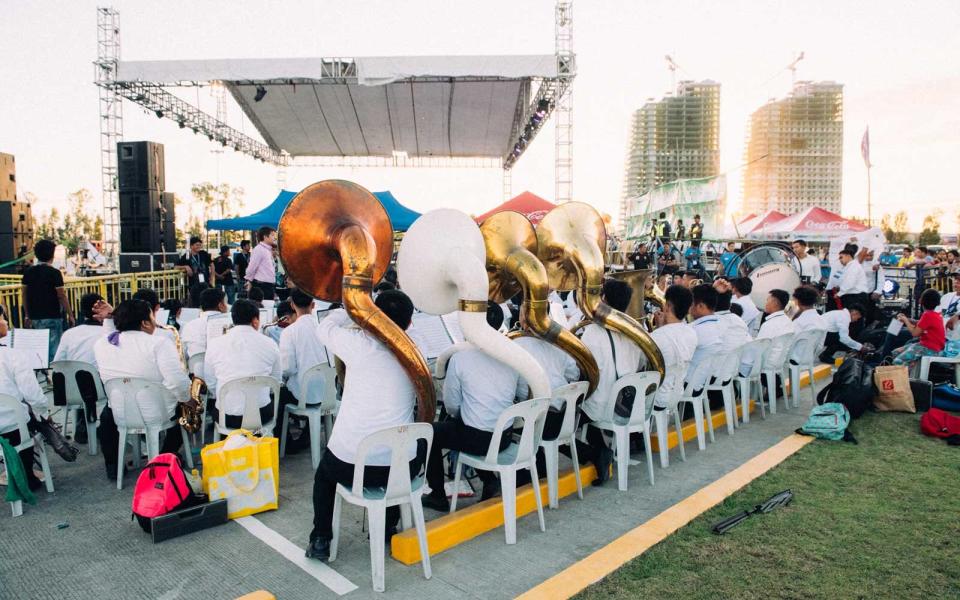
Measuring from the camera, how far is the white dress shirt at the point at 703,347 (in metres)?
5.16

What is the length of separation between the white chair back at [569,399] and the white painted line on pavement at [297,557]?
1.58 m

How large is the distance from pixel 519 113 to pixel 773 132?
7034 centimetres

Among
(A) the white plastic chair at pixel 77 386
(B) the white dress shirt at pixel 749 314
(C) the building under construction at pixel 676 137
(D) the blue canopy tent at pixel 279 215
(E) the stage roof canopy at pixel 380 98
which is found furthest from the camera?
(C) the building under construction at pixel 676 137

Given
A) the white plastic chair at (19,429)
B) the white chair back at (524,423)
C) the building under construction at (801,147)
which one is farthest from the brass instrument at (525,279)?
the building under construction at (801,147)

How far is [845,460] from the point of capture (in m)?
4.79

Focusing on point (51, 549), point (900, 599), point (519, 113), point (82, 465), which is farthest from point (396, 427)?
point (519, 113)

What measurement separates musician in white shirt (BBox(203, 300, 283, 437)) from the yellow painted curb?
241 cm

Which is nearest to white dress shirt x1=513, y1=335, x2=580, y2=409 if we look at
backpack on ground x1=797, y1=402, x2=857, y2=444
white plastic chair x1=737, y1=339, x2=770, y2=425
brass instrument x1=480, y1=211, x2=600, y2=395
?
brass instrument x1=480, y1=211, x2=600, y2=395

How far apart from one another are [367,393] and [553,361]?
56.4 inches

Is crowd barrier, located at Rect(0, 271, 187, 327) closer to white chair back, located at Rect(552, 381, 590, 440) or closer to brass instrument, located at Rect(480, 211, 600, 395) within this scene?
brass instrument, located at Rect(480, 211, 600, 395)

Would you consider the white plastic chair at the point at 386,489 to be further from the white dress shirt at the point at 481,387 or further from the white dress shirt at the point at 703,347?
the white dress shirt at the point at 703,347

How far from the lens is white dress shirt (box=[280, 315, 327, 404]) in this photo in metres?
4.95

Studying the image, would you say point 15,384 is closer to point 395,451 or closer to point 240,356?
point 240,356

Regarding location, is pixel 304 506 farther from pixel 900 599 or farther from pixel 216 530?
pixel 900 599
